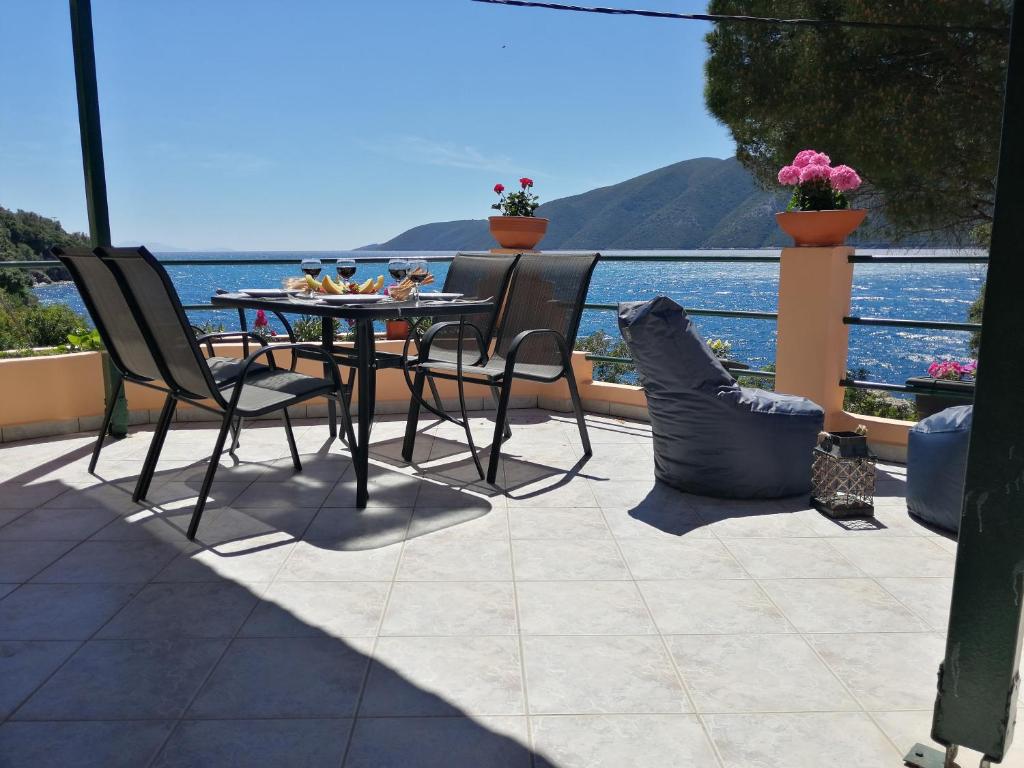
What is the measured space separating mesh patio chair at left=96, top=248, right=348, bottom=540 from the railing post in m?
2.24

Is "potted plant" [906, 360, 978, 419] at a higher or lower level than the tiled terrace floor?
higher

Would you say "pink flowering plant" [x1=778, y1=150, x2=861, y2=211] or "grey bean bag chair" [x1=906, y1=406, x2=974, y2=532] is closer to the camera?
"grey bean bag chair" [x1=906, y1=406, x2=974, y2=532]

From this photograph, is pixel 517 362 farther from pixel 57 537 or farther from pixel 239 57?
pixel 239 57

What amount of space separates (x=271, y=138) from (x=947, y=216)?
177ft

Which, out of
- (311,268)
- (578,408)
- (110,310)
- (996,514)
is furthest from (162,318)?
(996,514)

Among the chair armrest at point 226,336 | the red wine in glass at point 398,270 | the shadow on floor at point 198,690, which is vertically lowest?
the shadow on floor at point 198,690

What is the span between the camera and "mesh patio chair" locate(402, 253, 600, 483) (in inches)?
143

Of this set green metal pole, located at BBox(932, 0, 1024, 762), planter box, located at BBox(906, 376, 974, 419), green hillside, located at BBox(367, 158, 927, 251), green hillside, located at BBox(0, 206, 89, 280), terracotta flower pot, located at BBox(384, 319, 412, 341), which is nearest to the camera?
green metal pole, located at BBox(932, 0, 1024, 762)

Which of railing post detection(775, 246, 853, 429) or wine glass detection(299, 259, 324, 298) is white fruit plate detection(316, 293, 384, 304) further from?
railing post detection(775, 246, 853, 429)

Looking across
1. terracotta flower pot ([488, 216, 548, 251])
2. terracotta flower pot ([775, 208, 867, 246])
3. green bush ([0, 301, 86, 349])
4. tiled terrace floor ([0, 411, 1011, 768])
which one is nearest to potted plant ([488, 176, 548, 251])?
terracotta flower pot ([488, 216, 548, 251])

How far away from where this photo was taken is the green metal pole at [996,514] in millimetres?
1189

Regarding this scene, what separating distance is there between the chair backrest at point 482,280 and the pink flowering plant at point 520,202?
105 centimetres

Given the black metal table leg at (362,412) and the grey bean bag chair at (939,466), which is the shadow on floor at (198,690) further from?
the grey bean bag chair at (939,466)

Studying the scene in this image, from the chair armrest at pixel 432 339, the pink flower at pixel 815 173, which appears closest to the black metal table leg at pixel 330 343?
the chair armrest at pixel 432 339
